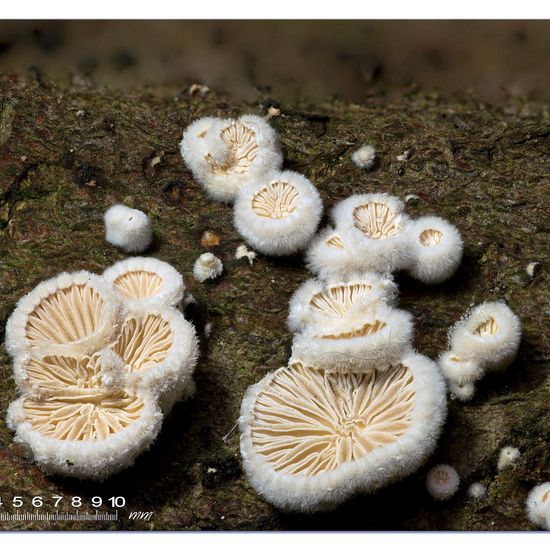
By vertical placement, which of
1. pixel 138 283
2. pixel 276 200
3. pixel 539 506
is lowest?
pixel 539 506

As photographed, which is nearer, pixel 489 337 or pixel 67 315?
pixel 67 315

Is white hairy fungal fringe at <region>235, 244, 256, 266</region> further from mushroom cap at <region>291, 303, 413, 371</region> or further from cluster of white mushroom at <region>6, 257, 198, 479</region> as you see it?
mushroom cap at <region>291, 303, 413, 371</region>

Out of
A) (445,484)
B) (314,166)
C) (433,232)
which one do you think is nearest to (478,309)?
(433,232)

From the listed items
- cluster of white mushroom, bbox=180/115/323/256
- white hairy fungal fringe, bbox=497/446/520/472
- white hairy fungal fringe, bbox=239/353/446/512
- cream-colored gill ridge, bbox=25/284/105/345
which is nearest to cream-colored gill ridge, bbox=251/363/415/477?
white hairy fungal fringe, bbox=239/353/446/512

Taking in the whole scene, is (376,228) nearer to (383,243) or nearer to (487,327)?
(383,243)

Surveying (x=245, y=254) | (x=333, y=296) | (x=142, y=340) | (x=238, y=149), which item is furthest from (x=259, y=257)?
(x=142, y=340)

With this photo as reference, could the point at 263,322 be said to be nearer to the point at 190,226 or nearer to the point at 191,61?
the point at 190,226

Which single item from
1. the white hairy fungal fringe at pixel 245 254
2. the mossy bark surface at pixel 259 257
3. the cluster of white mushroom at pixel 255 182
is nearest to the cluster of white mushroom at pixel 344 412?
the mossy bark surface at pixel 259 257
